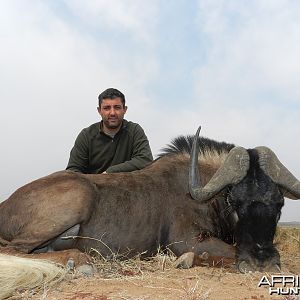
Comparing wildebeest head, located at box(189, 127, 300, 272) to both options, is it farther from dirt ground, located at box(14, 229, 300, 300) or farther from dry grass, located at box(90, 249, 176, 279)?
dry grass, located at box(90, 249, 176, 279)

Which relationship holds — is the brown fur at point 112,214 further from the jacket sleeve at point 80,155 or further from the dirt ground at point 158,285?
the jacket sleeve at point 80,155

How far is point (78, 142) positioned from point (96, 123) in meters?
0.40

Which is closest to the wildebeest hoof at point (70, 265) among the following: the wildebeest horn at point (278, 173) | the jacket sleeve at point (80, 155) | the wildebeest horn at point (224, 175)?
the wildebeest horn at point (224, 175)

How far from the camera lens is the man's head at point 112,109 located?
24.6 ft

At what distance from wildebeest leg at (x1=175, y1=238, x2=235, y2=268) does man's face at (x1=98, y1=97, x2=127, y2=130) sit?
2473 millimetres

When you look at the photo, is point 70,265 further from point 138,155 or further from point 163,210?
point 138,155

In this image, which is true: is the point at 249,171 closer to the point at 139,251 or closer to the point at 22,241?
the point at 139,251

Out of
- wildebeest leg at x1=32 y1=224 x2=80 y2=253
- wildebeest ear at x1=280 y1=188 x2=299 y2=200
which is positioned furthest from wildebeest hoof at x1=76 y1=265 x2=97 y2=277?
wildebeest ear at x1=280 y1=188 x2=299 y2=200

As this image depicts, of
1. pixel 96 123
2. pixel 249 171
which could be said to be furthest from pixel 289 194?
pixel 96 123

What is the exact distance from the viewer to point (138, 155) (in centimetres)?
737

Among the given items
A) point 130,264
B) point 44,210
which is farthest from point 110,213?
point 44,210

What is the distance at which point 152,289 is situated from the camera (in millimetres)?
3891

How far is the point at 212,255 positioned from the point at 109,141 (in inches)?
103

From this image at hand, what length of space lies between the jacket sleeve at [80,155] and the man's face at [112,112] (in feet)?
1.31
